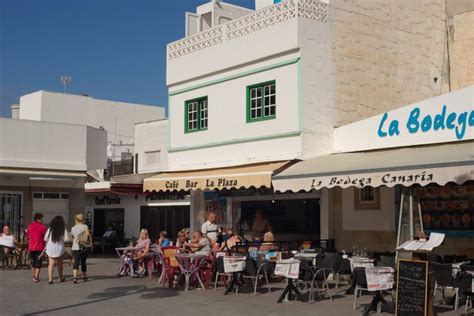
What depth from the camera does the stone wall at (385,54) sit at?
16859 mm

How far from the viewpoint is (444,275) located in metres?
10.7

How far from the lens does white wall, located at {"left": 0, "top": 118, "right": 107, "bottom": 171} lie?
890 inches

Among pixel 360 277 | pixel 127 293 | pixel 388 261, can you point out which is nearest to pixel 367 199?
pixel 388 261

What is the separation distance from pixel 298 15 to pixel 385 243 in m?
5.91

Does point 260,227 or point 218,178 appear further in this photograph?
point 260,227

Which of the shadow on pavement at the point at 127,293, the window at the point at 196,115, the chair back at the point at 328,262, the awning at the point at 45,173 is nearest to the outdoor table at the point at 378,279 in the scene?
the chair back at the point at 328,262

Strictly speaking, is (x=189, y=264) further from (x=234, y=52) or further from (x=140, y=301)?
(x=234, y=52)

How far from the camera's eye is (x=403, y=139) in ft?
47.6

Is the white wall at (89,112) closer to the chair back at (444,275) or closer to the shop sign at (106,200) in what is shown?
the shop sign at (106,200)

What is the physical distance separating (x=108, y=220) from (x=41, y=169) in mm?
11267

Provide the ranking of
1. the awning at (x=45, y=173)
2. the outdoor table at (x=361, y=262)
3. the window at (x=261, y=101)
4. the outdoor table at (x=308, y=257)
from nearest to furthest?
the outdoor table at (x=361, y=262), the outdoor table at (x=308, y=257), the window at (x=261, y=101), the awning at (x=45, y=173)

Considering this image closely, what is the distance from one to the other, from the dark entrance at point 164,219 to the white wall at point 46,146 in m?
5.80

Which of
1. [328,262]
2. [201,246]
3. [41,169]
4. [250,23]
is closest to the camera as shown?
[328,262]

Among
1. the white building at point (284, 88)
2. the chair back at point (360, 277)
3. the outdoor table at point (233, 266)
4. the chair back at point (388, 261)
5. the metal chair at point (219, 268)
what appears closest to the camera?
the chair back at point (360, 277)
